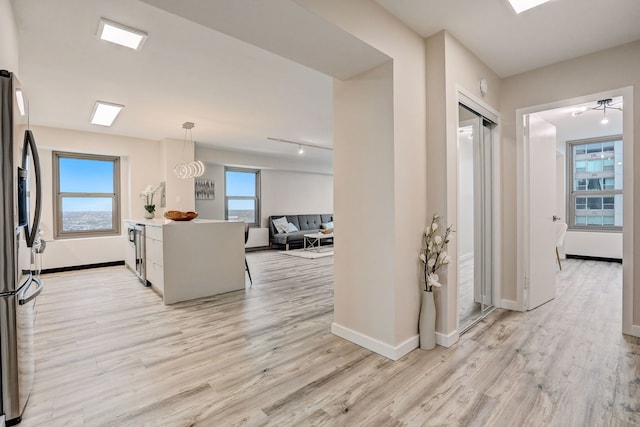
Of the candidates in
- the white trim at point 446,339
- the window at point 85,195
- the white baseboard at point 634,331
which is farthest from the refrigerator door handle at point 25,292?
the window at point 85,195

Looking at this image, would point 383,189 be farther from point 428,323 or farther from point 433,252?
point 428,323

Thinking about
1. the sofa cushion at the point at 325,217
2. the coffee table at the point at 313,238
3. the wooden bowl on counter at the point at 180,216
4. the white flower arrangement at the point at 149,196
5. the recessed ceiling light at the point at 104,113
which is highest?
the recessed ceiling light at the point at 104,113

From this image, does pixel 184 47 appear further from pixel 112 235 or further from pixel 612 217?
pixel 612 217

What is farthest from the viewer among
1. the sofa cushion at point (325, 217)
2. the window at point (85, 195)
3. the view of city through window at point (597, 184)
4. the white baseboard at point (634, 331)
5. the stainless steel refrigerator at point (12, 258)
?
the sofa cushion at point (325, 217)

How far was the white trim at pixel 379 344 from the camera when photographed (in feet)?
7.32

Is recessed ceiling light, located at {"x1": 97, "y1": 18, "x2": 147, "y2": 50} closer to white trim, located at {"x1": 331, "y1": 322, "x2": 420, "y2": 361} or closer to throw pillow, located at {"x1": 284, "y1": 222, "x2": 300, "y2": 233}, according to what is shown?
white trim, located at {"x1": 331, "y1": 322, "x2": 420, "y2": 361}

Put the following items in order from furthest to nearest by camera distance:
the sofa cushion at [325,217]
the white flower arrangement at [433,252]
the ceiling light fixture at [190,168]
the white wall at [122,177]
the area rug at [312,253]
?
the sofa cushion at [325,217] < the area rug at [312,253] < the white wall at [122,177] < the ceiling light fixture at [190,168] < the white flower arrangement at [433,252]

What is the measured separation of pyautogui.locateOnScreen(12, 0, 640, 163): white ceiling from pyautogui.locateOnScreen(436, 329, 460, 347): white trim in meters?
2.17

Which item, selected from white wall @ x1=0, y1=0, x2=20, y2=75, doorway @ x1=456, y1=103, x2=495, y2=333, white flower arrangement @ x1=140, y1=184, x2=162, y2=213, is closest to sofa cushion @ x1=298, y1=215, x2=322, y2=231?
white flower arrangement @ x1=140, y1=184, x2=162, y2=213

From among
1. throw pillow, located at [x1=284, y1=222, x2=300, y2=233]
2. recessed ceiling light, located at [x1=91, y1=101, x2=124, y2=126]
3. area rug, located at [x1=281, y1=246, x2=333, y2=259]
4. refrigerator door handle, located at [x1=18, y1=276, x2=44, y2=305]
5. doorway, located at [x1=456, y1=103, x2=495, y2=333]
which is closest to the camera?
refrigerator door handle, located at [x1=18, y1=276, x2=44, y2=305]

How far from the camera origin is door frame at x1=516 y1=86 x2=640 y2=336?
257 cm

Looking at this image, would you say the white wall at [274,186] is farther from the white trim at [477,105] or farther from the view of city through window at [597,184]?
the view of city through window at [597,184]

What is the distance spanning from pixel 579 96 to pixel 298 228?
677cm

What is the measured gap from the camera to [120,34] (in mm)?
2416
